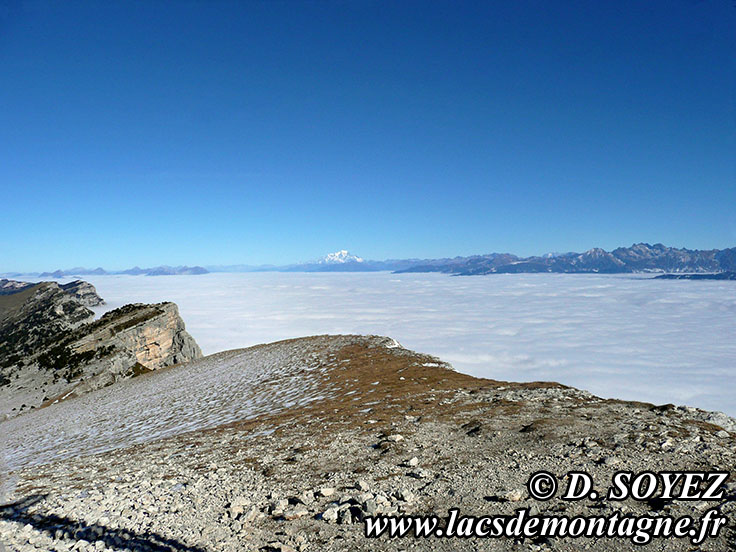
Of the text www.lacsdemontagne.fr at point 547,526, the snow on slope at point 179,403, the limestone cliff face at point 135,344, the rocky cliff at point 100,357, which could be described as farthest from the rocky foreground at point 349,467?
the limestone cliff face at point 135,344

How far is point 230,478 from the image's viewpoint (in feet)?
30.4

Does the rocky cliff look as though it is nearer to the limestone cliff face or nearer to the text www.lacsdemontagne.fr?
the limestone cliff face

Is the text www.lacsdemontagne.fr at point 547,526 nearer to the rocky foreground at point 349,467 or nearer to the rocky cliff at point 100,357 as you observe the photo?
the rocky foreground at point 349,467

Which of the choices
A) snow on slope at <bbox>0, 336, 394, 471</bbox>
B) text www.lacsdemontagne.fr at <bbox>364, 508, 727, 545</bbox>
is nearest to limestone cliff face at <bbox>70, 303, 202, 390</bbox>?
snow on slope at <bbox>0, 336, 394, 471</bbox>

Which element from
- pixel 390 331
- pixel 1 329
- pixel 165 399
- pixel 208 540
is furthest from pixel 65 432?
pixel 390 331

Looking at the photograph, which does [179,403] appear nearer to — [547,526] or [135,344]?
[547,526]

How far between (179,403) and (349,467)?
18.9m

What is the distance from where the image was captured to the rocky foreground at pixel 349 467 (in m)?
6.54

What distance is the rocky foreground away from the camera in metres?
6.54

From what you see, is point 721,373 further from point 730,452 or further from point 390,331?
point 730,452

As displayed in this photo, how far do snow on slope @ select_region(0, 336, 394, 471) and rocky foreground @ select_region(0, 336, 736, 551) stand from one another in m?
0.33

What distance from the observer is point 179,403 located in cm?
2386

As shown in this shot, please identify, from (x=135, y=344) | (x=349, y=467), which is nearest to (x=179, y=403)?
(x=349, y=467)

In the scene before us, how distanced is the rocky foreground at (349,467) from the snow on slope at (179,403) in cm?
33
